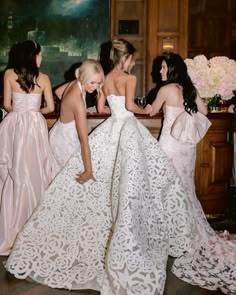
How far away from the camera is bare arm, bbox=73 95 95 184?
3.56 meters

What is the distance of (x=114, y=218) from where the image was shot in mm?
3559

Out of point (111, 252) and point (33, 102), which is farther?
point (33, 102)

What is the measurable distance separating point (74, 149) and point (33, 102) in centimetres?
56

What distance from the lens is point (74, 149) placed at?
4.04 meters

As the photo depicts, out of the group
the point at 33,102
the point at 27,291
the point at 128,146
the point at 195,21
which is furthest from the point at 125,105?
the point at 195,21

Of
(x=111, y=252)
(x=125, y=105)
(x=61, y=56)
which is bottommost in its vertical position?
(x=111, y=252)

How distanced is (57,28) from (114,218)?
5589 mm

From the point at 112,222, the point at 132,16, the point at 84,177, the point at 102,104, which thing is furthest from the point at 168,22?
the point at 112,222

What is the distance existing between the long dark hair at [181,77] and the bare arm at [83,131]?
1049 millimetres

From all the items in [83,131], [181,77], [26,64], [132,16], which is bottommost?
[83,131]

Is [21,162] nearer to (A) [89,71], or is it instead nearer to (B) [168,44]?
(A) [89,71]

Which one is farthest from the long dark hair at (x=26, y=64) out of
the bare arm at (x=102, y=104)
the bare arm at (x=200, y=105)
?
the bare arm at (x=200, y=105)

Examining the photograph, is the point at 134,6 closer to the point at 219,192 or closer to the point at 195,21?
the point at 195,21

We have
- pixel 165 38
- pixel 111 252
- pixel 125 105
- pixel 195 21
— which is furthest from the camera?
pixel 195 21
